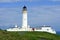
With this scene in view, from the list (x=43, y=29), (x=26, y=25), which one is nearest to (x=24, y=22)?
(x=26, y=25)

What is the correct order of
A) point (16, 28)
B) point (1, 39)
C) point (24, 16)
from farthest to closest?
point (24, 16)
point (16, 28)
point (1, 39)

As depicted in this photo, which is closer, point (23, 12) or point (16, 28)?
point (16, 28)

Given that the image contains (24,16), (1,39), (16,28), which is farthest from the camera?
(24,16)

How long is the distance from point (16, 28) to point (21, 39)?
89.8 ft

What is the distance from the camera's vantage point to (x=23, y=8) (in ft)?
222

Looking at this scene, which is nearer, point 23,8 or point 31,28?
point 31,28

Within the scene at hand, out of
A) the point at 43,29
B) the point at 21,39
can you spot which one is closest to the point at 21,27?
the point at 43,29

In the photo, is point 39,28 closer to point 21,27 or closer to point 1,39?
point 21,27

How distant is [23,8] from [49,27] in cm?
891

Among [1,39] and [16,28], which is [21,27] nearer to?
[16,28]

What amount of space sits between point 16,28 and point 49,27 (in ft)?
29.0

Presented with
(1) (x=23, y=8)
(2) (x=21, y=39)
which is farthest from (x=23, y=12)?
(2) (x=21, y=39)

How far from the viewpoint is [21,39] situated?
112 ft

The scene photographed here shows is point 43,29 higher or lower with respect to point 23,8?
lower
